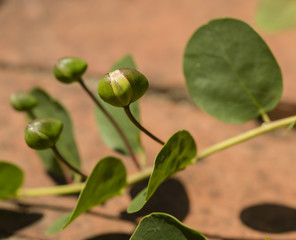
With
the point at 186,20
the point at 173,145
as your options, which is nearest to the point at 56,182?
the point at 173,145

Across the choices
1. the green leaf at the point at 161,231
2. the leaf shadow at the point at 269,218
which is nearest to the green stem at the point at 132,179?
the leaf shadow at the point at 269,218

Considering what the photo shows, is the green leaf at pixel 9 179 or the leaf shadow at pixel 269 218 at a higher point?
the green leaf at pixel 9 179

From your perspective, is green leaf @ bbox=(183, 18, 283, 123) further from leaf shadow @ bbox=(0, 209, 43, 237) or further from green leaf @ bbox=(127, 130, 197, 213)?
leaf shadow @ bbox=(0, 209, 43, 237)

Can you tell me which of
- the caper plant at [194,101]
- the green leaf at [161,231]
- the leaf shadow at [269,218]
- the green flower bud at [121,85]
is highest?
the green flower bud at [121,85]

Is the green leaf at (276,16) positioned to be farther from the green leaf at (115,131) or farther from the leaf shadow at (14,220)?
the leaf shadow at (14,220)

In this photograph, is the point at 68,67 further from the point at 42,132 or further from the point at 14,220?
the point at 14,220

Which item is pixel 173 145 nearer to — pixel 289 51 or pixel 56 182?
pixel 56 182

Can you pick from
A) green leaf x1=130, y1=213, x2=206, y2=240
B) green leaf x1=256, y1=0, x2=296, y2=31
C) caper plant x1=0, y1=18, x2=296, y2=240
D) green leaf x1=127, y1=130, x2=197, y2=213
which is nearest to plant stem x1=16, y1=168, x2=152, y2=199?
caper plant x1=0, y1=18, x2=296, y2=240
